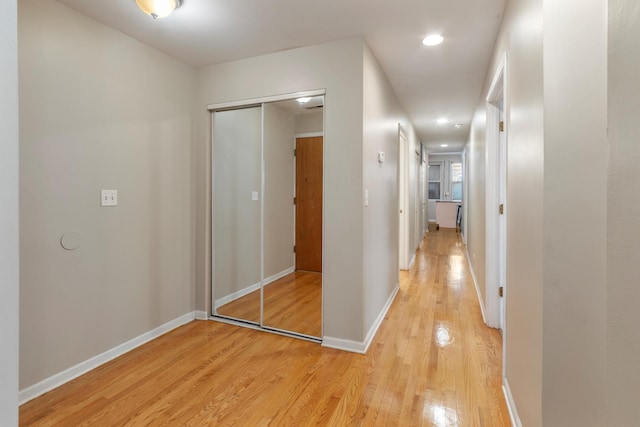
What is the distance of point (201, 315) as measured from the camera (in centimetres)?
325

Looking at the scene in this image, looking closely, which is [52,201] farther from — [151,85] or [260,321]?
[260,321]

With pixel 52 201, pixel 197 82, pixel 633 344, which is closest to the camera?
pixel 633 344

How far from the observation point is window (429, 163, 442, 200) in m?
12.2

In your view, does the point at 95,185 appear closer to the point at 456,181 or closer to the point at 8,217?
the point at 8,217

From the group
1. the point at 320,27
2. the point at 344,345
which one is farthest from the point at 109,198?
the point at 344,345

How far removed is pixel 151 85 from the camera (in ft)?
9.02

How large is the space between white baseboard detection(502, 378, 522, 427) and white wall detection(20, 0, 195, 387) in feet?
9.05

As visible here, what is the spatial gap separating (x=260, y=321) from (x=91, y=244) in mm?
1554

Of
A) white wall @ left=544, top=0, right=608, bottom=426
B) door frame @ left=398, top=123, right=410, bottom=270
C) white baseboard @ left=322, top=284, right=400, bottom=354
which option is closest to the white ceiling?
white wall @ left=544, top=0, right=608, bottom=426

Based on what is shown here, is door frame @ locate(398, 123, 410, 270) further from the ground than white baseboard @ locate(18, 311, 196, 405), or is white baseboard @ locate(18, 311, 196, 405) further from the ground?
door frame @ locate(398, 123, 410, 270)

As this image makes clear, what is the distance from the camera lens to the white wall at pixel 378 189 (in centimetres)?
267

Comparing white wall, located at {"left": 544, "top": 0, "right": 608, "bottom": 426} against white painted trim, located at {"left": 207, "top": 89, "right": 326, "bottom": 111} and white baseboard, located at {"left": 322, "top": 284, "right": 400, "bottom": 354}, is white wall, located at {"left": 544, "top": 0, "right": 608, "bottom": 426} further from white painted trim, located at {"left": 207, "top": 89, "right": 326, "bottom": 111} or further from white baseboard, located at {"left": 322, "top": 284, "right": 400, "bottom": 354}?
white painted trim, located at {"left": 207, "top": 89, "right": 326, "bottom": 111}

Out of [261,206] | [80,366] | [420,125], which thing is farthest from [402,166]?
[80,366]

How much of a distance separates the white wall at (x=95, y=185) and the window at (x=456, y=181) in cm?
1078
